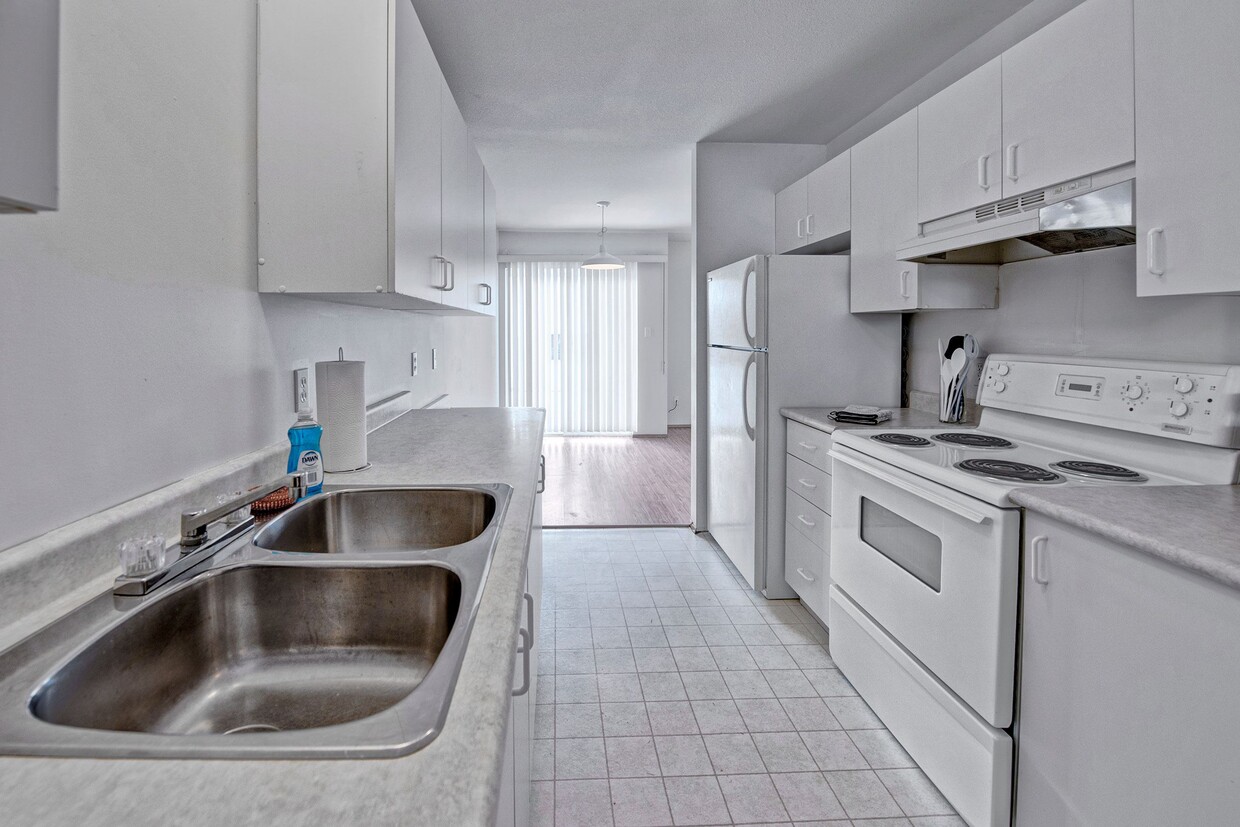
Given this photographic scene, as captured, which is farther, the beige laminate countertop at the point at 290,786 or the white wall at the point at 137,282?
the white wall at the point at 137,282

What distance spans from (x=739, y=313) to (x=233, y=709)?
8.89 feet

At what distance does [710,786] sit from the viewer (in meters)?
1.78

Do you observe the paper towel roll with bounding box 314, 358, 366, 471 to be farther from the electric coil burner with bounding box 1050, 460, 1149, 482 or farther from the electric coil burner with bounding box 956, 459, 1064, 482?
the electric coil burner with bounding box 1050, 460, 1149, 482

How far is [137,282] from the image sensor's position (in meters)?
1.05

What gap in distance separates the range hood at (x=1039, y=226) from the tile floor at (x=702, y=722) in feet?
4.87

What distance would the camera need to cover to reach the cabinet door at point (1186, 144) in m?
1.28

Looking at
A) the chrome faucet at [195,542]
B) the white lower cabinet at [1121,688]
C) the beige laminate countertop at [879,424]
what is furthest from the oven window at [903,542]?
the chrome faucet at [195,542]

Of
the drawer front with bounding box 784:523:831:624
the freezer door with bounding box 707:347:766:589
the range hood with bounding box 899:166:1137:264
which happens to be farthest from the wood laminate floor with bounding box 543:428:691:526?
the range hood with bounding box 899:166:1137:264

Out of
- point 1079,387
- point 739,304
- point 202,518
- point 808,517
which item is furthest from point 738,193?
point 202,518

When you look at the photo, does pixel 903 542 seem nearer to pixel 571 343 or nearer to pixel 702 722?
pixel 702 722

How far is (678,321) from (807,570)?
5.58m

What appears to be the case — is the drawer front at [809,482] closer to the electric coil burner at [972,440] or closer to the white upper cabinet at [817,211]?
the electric coil burner at [972,440]

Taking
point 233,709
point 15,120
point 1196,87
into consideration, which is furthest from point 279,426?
point 1196,87

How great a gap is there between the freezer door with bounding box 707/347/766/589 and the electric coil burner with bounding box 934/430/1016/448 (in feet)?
3.05
